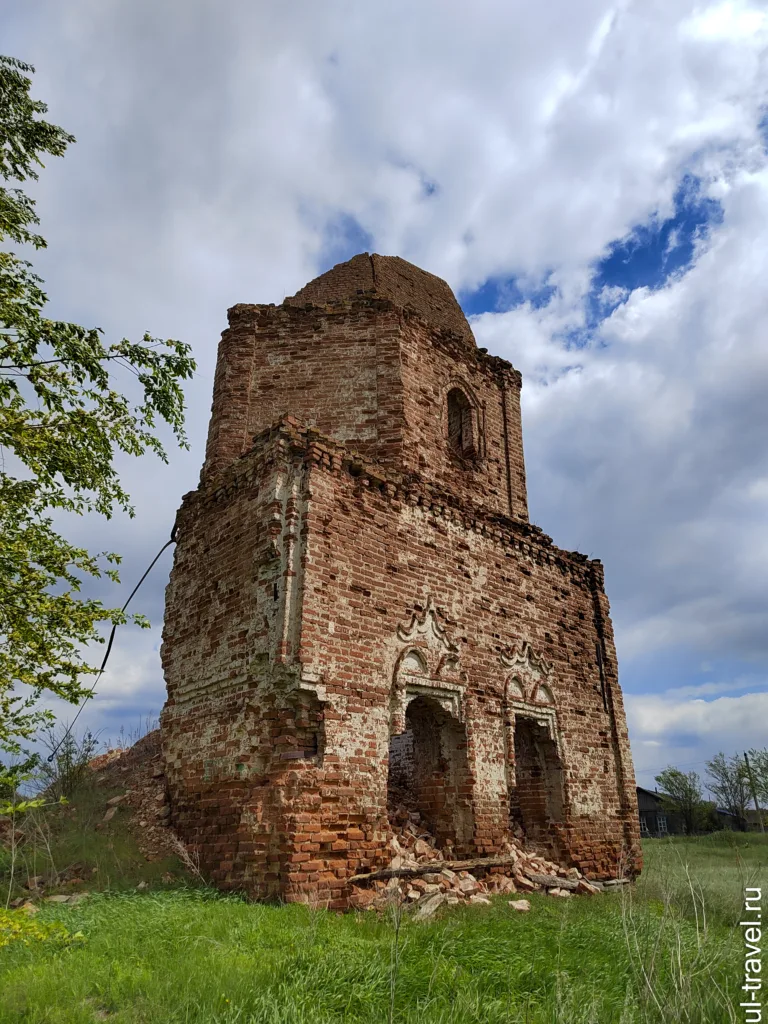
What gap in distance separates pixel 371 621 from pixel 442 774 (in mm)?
2257

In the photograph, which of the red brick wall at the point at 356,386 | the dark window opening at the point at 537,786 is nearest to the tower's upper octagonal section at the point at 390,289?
the red brick wall at the point at 356,386

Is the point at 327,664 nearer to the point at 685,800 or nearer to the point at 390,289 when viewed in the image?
the point at 390,289

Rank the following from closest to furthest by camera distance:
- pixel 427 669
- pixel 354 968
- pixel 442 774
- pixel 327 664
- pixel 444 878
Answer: pixel 354 968 → pixel 327 664 → pixel 444 878 → pixel 427 669 → pixel 442 774

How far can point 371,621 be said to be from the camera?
7.46 metres

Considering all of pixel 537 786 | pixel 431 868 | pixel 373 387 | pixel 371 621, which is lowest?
pixel 431 868

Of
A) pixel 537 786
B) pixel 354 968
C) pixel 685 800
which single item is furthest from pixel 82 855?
pixel 685 800

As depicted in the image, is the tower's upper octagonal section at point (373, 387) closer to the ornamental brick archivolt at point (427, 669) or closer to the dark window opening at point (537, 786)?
the ornamental brick archivolt at point (427, 669)

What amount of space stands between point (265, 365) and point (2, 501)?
5.33m

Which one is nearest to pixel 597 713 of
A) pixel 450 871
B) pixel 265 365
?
pixel 450 871

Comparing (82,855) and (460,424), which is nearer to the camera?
(82,855)

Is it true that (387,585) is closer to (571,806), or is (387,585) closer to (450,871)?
(450,871)

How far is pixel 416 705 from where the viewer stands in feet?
27.7

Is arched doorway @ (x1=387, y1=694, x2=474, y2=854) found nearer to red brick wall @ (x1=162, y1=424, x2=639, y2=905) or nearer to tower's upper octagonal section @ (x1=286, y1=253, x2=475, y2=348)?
red brick wall @ (x1=162, y1=424, x2=639, y2=905)

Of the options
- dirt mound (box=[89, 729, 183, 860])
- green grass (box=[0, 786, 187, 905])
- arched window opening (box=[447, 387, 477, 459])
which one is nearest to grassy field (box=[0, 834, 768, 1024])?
green grass (box=[0, 786, 187, 905])
